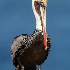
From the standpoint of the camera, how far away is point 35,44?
22297 millimetres

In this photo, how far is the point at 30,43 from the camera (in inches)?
878

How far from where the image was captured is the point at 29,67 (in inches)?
891

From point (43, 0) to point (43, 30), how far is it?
423 millimetres

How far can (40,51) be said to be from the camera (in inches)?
880

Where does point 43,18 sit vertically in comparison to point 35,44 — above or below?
above

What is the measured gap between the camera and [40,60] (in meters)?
22.5

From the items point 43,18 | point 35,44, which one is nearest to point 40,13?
point 43,18

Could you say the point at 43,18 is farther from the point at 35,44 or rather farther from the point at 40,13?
the point at 35,44

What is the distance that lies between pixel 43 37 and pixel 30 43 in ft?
0.68

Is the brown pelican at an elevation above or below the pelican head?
below

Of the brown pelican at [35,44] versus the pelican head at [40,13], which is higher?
the pelican head at [40,13]

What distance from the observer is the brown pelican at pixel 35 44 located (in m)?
22.3

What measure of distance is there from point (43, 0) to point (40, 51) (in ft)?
2.36

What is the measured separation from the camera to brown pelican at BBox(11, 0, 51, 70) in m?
22.3
